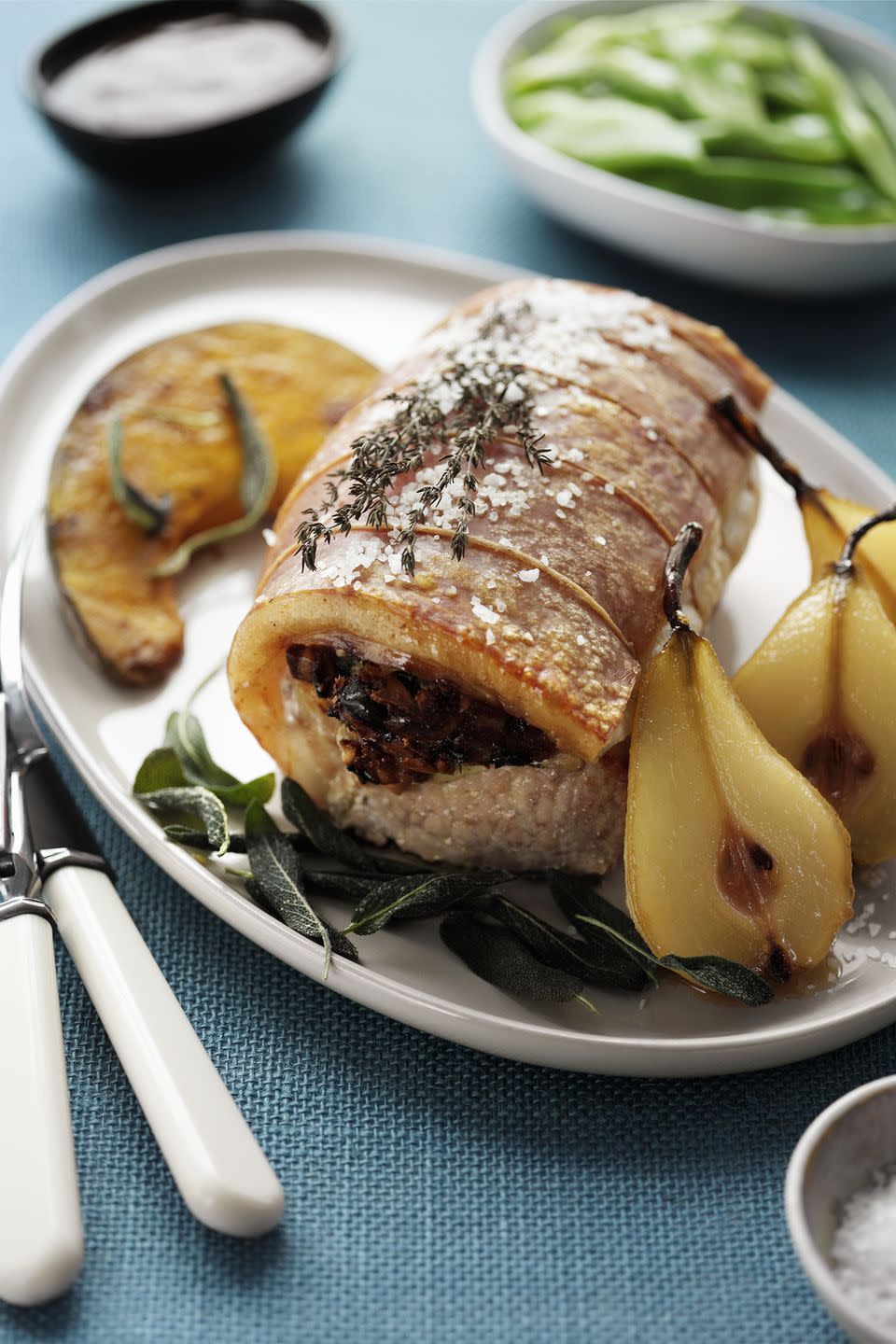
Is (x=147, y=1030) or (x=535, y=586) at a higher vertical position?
(x=535, y=586)

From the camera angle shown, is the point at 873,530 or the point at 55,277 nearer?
the point at 873,530

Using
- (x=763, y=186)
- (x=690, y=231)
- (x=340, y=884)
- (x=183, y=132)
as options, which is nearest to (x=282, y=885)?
(x=340, y=884)

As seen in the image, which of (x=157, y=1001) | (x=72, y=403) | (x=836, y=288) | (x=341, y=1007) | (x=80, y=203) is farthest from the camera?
(x=80, y=203)

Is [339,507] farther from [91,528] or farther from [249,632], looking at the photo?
[91,528]

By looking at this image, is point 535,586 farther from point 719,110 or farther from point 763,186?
point 719,110

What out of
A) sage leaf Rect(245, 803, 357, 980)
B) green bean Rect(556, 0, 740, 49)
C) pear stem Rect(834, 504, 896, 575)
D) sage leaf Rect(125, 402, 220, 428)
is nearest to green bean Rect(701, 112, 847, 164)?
green bean Rect(556, 0, 740, 49)

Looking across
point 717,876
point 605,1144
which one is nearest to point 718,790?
point 717,876
